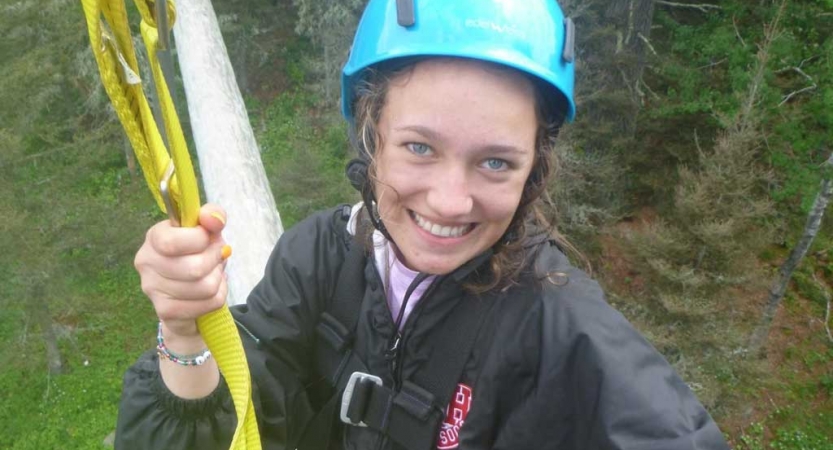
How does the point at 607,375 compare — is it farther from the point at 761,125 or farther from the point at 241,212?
the point at 761,125

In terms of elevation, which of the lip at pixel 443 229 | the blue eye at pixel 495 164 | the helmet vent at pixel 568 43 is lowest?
the lip at pixel 443 229

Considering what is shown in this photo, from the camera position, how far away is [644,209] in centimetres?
1215

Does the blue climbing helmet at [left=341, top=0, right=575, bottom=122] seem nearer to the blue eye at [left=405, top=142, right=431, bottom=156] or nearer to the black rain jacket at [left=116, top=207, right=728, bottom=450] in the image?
the blue eye at [left=405, top=142, right=431, bottom=156]

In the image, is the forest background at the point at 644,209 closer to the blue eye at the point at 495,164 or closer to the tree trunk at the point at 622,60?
the tree trunk at the point at 622,60

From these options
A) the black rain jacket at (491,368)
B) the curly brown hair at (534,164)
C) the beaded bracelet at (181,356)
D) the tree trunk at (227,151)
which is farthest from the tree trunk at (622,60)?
the beaded bracelet at (181,356)

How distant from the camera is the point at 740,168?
7594mm

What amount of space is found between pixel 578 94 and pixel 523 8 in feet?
31.0

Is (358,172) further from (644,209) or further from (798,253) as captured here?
(644,209)

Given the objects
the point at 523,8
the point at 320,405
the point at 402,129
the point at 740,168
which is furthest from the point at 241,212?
the point at 740,168

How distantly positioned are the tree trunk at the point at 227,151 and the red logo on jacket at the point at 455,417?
3.09ft

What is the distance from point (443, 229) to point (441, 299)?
0.22 metres

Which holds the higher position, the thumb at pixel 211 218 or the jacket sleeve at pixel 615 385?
the thumb at pixel 211 218

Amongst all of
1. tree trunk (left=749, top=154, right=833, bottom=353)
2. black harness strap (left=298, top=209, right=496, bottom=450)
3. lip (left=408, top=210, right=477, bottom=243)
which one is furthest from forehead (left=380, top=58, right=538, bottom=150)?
tree trunk (left=749, top=154, right=833, bottom=353)

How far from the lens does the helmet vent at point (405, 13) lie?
155cm
